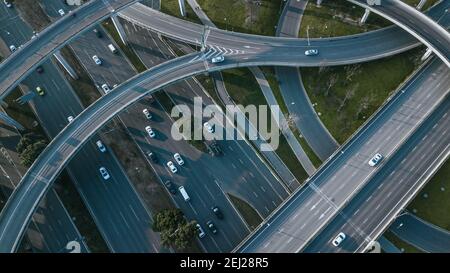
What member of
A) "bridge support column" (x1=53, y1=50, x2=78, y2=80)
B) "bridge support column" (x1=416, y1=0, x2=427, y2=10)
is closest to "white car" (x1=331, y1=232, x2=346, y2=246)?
"bridge support column" (x1=416, y1=0, x2=427, y2=10)

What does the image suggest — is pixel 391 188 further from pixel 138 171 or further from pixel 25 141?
pixel 25 141

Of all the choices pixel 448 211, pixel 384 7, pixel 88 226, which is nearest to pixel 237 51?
pixel 384 7

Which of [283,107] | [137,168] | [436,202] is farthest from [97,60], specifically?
[436,202]

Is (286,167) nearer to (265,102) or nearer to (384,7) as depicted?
(265,102)

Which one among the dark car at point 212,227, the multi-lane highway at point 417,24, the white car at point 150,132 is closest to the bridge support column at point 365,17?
the multi-lane highway at point 417,24

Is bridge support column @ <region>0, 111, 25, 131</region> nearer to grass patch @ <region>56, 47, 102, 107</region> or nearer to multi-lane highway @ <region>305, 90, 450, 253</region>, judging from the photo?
grass patch @ <region>56, 47, 102, 107</region>

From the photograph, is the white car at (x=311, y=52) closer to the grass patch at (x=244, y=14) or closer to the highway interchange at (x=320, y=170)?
the highway interchange at (x=320, y=170)
